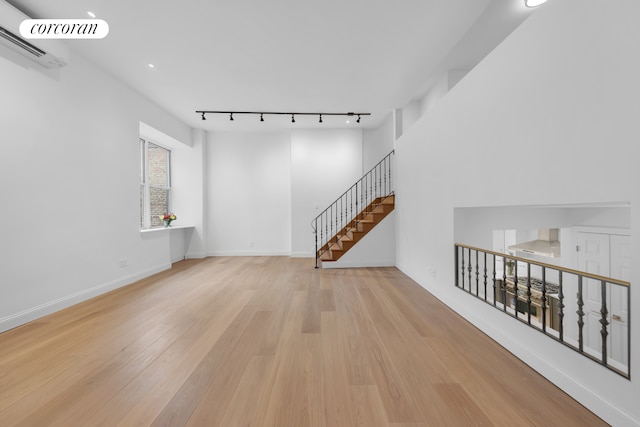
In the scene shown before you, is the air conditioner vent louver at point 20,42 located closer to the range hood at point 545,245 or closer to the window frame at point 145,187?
the window frame at point 145,187

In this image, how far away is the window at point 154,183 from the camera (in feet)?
18.6

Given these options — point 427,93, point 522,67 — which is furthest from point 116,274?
point 427,93

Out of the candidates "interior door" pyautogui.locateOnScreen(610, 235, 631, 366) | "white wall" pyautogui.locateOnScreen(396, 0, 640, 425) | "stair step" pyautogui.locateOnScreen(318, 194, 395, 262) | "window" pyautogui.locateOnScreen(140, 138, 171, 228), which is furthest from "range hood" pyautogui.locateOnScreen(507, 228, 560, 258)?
"window" pyautogui.locateOnScreen(140, 138, 171, 228)

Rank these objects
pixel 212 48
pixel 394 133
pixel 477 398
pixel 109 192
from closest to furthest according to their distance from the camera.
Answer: pixel 477 398 < pixel 212 48 < pixel 109 192 < pixel 394 133

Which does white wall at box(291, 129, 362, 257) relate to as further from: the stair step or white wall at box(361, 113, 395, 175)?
the stair step

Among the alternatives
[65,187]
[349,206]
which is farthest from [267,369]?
[349,206]

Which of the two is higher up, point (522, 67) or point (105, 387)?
point (522, 67)

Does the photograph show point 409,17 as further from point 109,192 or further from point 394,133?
point 109,192

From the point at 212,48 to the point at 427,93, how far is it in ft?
12.6

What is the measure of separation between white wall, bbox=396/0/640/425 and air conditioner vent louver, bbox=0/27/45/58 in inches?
185

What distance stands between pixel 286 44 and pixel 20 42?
2758 mm

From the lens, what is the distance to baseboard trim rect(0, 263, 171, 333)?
2.70m

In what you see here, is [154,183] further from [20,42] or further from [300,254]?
[300,254]

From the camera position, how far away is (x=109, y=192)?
13.1 feet
